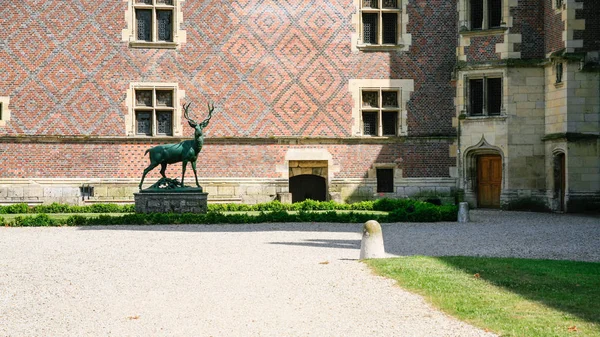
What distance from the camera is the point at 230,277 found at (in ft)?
32.2

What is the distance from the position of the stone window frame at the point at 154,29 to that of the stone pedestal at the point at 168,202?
19.3 feet

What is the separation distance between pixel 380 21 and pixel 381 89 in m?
2.05

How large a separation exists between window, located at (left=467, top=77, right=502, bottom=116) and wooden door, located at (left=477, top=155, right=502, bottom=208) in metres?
1.34

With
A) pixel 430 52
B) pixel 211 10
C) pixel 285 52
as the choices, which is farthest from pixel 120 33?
pixel 430 52

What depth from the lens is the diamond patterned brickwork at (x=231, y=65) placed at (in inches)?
904

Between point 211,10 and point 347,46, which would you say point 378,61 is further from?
point 211,10

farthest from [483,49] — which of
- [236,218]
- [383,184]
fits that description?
[236,218]

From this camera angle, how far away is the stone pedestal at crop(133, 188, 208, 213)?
18.8 meters

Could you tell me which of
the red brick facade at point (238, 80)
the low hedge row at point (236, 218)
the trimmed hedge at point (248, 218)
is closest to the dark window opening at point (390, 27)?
the red brick facade at point (238, 80)

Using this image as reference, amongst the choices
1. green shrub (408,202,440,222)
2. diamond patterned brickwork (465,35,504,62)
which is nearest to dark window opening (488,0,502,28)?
diamond patterned brickwork (465,35,504,62)

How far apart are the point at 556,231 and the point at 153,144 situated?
1208 cm

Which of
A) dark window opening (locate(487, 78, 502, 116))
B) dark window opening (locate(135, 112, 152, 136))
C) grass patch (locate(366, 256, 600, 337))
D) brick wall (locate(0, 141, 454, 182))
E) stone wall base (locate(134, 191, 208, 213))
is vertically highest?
dark window opening (locate(487, 78, 502, 116))

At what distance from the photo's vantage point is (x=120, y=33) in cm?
2314

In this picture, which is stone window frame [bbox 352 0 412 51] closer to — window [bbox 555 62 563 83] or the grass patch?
window [bbox 555 62 563 83]
